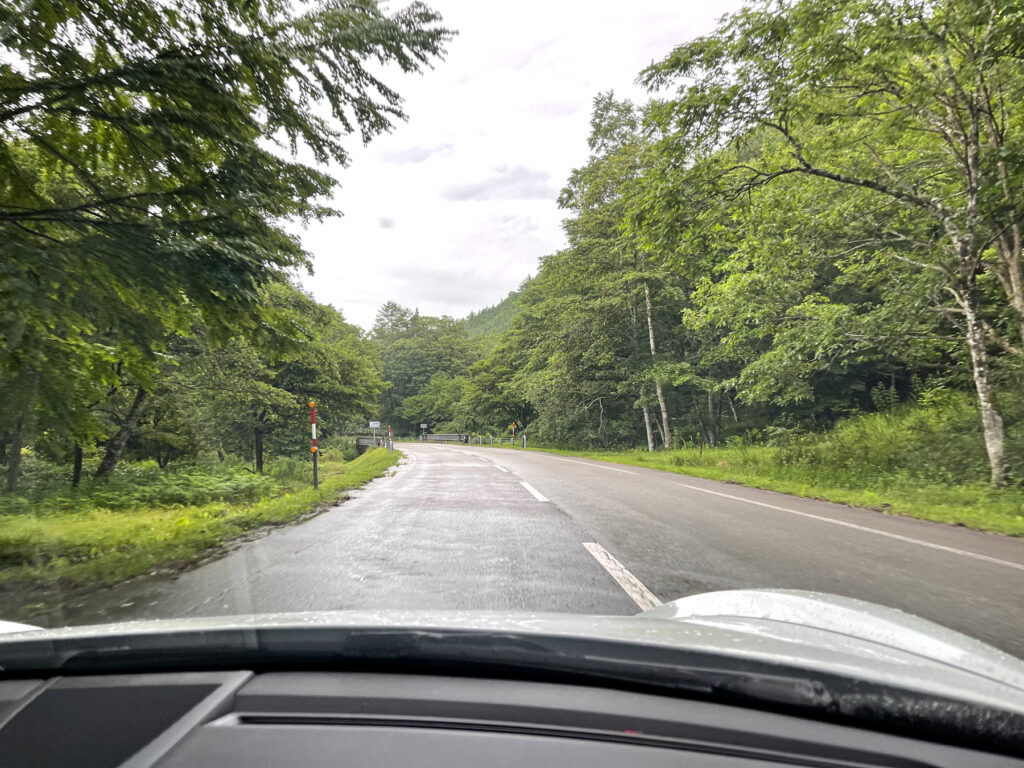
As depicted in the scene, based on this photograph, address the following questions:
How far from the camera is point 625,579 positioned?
4.41 meters

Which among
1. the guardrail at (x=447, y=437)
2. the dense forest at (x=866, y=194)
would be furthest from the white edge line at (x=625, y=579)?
the guardrail at (x=447, y=437)

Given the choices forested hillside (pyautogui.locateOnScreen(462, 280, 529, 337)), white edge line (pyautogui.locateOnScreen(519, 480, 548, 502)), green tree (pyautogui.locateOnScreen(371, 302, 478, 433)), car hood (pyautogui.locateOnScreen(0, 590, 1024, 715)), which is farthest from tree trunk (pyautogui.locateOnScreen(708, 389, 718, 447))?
forested hillside (pyautogui.locateOnScreen(462, 280, 529, 337))

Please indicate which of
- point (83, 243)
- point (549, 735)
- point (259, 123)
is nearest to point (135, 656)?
point (549, 735)

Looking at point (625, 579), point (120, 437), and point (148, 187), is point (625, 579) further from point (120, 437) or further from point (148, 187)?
point (120, 437)

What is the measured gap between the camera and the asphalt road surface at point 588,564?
3.90 m

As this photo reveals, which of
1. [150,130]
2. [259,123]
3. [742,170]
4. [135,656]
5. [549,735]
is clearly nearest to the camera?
[549,735]

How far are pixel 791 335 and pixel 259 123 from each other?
11.9m

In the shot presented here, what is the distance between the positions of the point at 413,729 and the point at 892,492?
449 inches

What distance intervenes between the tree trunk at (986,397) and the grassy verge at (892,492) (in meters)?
0.47

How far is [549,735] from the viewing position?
1161mm

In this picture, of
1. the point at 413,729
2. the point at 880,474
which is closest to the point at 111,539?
Answer: the point at 413,729

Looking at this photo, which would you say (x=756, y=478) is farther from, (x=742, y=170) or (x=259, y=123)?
(x=259, y=123)

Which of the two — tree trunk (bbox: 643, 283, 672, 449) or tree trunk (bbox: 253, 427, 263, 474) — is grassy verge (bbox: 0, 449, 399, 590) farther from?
tree trunk (bbox: 643, 283, 672, 449)

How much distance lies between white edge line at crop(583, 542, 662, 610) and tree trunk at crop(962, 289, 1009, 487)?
867 cm
